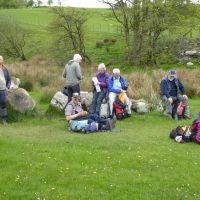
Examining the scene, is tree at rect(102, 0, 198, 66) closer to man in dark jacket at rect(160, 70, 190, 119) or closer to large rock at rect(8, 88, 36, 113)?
man in dark jacket at rect(160, 70, 190, 119)

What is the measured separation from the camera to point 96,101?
50.0 ft

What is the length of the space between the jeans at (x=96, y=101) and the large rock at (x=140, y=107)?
1.44 metres

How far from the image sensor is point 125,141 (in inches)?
446

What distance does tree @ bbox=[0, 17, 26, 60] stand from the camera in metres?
41.4

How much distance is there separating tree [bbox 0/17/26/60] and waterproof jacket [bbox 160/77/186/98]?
89.2ft

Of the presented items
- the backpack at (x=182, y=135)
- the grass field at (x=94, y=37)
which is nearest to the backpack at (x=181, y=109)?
the backpack at (x=182, y=135)

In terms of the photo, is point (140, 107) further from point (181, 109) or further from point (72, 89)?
point (72, 89)

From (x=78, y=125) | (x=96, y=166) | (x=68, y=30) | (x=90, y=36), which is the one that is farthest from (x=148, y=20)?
(x=96, y=166)

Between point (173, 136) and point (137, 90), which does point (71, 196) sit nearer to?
point (173, 136)

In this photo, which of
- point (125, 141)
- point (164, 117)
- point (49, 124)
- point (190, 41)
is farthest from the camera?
point (190, 41)

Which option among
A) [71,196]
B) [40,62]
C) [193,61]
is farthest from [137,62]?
[71,196]

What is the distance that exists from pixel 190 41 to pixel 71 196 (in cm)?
3229

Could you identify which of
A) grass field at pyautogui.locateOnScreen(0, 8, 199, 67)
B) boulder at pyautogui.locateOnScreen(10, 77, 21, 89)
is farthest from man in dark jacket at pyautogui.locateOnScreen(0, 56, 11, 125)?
grass field at pyautogui.locateOnScreen(0, 8, 199, 67)

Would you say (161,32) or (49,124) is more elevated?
(161,32)
